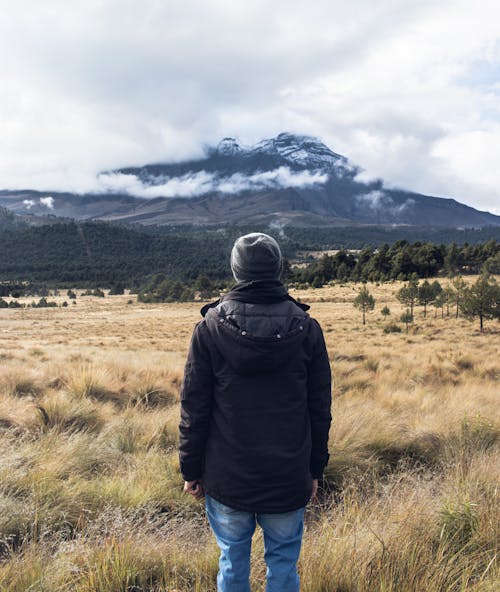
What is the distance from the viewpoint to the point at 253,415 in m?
2.16

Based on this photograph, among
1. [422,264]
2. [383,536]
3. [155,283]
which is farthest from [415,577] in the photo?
[155,283]

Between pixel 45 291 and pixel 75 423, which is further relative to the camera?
pixel 45 291

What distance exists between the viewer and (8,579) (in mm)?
2299

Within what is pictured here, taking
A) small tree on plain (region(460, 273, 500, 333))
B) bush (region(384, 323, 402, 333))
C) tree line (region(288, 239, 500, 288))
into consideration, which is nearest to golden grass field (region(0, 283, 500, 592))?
bush (region(384, 323, 402, 333))

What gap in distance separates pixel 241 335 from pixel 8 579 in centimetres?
186

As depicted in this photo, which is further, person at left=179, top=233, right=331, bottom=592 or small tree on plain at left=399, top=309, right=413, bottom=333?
small tree on plain at left=399, top=309, right=413, bottom=333

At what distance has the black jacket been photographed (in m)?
2.12

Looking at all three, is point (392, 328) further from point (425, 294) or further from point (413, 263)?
point (413, 263)

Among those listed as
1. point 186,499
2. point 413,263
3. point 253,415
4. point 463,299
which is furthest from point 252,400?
point 413,263

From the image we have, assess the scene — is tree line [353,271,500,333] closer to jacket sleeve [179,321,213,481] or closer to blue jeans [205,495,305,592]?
blue jeans [205,495,305,592]

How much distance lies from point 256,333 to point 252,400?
35 centimetres

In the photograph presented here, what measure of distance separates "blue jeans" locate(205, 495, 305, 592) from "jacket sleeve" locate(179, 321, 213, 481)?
29 centimetres

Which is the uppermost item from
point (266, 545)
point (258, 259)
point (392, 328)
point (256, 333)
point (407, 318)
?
point (258, 259)

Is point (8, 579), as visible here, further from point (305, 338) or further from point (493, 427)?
point (493, 427)
